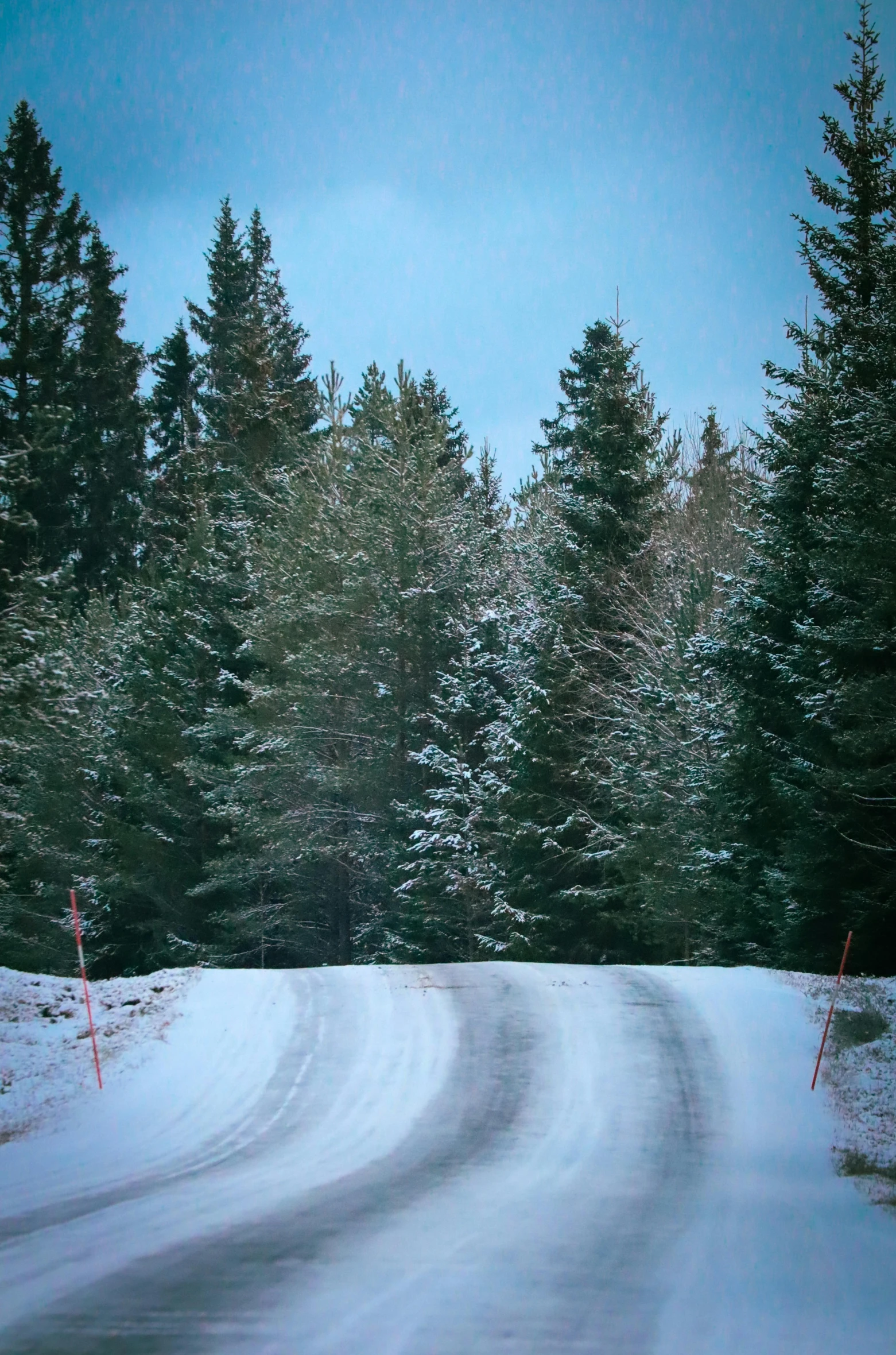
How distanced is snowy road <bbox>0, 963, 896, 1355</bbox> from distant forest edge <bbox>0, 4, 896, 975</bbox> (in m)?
4.73

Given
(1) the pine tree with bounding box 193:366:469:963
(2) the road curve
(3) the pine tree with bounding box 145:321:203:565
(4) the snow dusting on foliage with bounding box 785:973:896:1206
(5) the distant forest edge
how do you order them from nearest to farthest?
(2) the road curve
(4) the snow dusting on foliage with bounding box 785:973:896:1206
(5) the distant forest edge
(1) the pine tree with bounding box 193:366:469:963
(3) the pine tree with bounding box 145:321:203:565

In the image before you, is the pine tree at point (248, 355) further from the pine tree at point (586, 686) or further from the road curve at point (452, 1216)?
the road curve at point (452, 1216)

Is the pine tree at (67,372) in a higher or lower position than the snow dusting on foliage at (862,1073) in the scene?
higher

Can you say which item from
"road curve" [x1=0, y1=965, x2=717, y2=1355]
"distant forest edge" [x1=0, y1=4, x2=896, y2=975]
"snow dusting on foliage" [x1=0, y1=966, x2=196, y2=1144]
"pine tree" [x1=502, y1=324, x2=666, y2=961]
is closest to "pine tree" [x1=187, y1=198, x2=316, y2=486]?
"distant forest edge" [x1=0, y1=4, x2=896, y2=975]

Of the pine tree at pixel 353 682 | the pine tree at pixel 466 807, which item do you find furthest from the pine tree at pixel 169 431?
the pine tree at pixel 466 807

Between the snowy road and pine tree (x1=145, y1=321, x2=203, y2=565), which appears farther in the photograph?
pine tree (x1=145, y1=321, x2=203, y2=565)

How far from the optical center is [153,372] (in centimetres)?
5459

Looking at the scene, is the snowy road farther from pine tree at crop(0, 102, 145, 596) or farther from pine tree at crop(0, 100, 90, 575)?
pine tree at crop(0, 100, 90, 575)

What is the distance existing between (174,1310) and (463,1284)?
4.83ft

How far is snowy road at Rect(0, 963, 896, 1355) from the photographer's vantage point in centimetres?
555

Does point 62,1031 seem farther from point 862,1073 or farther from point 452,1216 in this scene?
point 862,1073

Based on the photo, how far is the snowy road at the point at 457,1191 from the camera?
5555mm

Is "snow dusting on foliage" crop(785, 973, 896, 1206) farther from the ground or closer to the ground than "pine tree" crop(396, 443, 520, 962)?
closer to the ground

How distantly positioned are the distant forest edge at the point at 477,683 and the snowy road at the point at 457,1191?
4734 millimetres
